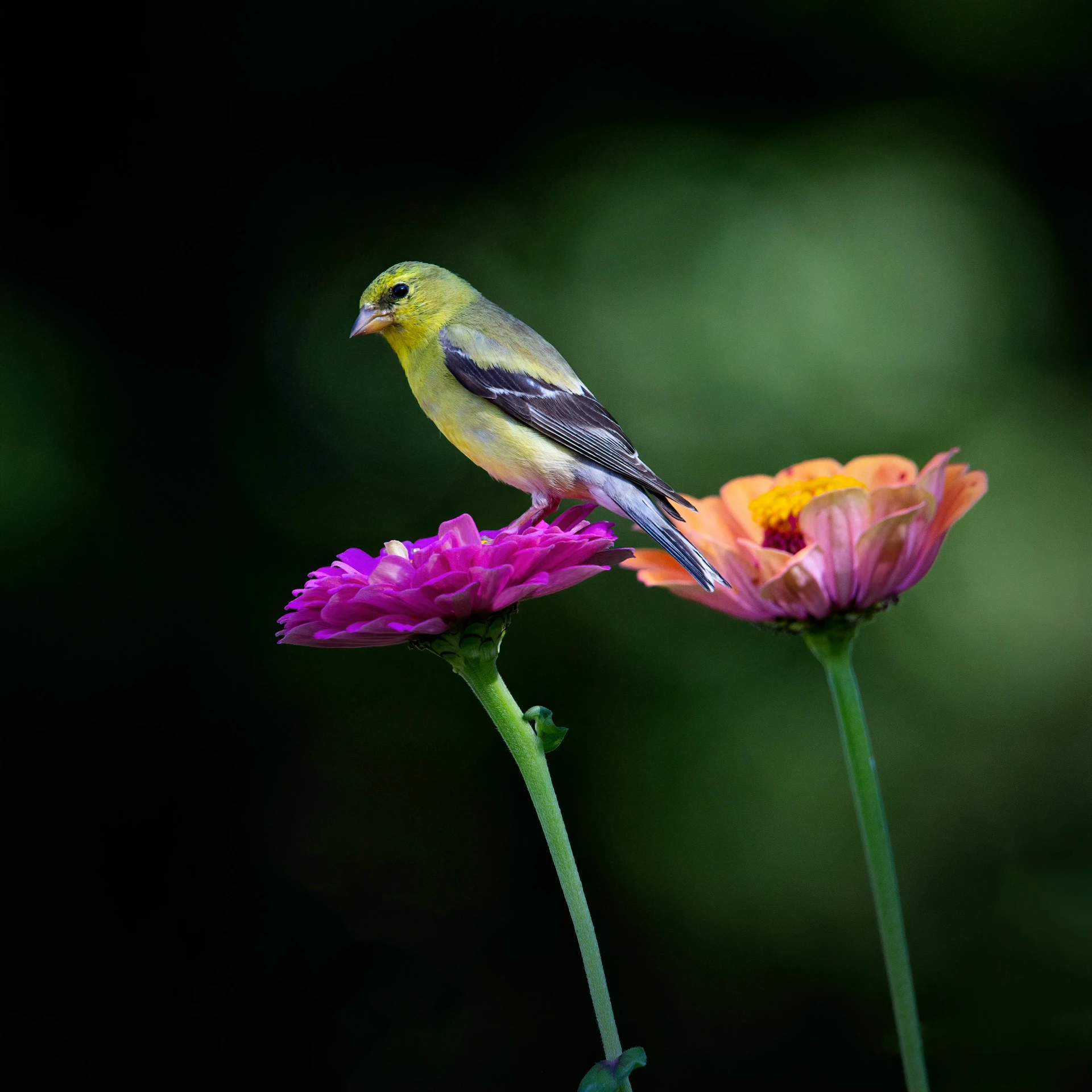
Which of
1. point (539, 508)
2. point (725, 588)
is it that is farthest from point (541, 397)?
point (725, 588)

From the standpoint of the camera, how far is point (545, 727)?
0.75m

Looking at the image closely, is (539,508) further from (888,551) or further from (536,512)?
(888,551)

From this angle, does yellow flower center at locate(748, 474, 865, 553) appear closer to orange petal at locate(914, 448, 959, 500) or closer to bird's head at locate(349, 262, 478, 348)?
orange petal at locate(914, 448, 959, 500)

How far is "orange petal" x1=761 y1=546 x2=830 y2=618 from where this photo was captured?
852 millimetres

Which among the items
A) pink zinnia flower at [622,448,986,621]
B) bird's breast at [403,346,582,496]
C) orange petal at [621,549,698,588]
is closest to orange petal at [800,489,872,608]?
pink zinnia flower at [622,448,986,621]

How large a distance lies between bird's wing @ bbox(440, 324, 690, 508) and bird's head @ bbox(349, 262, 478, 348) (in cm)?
4

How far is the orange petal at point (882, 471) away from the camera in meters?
1.01

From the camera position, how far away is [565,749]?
2984mm

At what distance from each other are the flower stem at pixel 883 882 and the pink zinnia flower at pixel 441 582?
20 cm

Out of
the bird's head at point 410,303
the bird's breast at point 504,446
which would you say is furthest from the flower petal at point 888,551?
the bird's head at point 410,303

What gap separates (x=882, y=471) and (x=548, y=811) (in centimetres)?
50

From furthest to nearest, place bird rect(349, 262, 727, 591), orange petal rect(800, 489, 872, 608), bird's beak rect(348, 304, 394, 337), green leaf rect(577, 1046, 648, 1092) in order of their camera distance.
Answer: bird's beak rect(348, 304, 394, 337)
bird rect(349, 262, 727, 591)
orange petal rect(800, 489, 872, 608)
green leaf rect(577, 1046, 648, 1092)

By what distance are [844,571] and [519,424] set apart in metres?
0.56

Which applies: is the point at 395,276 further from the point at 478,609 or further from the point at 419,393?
the point at 478,609
